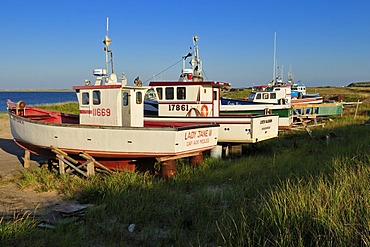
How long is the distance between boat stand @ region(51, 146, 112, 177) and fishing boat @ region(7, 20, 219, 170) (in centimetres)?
13

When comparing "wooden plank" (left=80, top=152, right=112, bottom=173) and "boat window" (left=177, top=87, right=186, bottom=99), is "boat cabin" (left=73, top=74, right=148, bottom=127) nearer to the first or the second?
"wooden plank" (left=80, top=152, right=112, bottom=173)

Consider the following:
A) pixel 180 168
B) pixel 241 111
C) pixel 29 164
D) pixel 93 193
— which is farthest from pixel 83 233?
pixel 241 111

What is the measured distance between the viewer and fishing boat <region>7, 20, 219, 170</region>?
31.3 ft

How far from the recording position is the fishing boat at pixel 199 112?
1228cm

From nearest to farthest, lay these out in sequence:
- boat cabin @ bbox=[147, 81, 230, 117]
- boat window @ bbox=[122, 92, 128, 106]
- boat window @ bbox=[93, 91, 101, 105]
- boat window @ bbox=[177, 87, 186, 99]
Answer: boat window @ bbox=[122, 92, 128, 106] < boat window @ bbox=[93, 91, 101, 105] < boat cabin @ bbox=[147, 81, 230, 117] < boat window @ bbox=[177, 87, 186, 99]

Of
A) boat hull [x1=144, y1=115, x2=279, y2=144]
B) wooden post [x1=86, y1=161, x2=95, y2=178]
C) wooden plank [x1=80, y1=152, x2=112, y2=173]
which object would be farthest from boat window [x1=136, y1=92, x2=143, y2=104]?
wooden post [x1=86, y1=161, x2=95, y2=178]

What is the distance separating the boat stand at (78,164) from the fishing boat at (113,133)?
0.13 meters

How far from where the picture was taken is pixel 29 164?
1249cm

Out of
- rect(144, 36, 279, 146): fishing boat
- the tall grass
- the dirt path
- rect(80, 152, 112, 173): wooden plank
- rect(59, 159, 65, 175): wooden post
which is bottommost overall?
the dirt path

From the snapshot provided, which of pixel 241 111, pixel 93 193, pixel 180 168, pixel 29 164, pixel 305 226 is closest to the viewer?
pixel 305 226

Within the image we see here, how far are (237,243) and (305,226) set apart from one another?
0.94 meters

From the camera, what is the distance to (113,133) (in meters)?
9.73

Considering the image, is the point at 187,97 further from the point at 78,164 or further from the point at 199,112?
the point at 78,164

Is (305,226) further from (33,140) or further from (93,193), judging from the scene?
(33,140)
